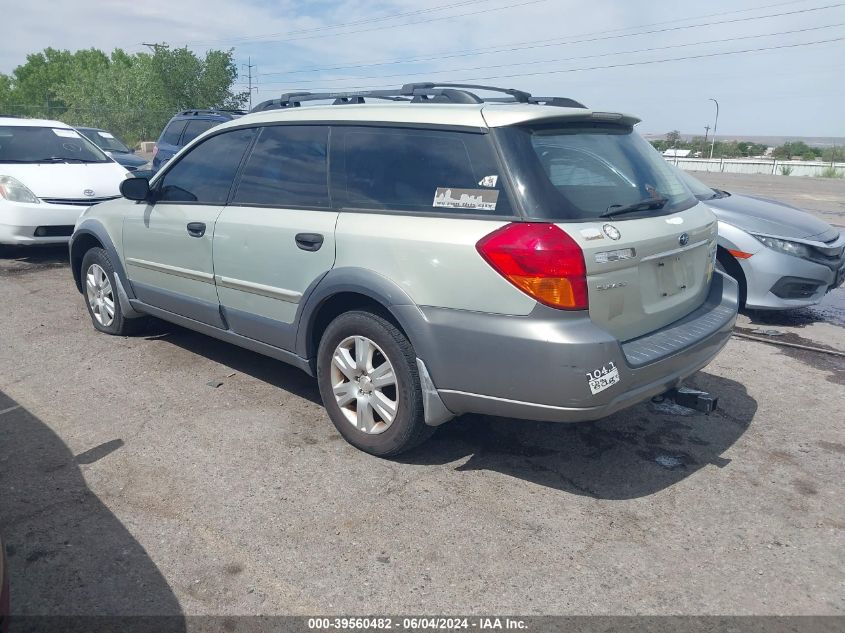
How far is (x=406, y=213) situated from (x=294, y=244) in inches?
30.8

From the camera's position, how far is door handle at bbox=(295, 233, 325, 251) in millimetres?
3910

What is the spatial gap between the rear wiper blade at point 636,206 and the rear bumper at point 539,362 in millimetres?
→ 589

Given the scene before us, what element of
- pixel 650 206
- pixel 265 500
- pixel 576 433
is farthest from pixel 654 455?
pixel 265 500

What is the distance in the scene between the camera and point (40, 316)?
6582 millimetres

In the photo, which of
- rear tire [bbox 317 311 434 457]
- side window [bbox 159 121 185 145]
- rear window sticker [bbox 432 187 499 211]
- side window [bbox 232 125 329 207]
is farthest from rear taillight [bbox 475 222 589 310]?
side window [bbox 159 121 185 145]

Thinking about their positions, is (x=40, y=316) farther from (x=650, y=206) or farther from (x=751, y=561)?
(x=751, y=561)

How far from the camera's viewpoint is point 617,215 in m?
3.43

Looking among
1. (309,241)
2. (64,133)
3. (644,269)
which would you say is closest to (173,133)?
(64,133)

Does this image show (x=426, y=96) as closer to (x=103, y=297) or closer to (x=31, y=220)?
(x=103, y=297)

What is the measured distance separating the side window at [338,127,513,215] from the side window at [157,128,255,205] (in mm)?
978

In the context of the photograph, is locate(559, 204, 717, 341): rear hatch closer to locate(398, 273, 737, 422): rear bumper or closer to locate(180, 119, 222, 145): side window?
locate(398, 273, 737, 422): rear bumper

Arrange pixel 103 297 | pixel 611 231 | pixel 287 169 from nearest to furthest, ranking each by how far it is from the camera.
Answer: pixel 611 231, pixel 287 169, pixel 103 297

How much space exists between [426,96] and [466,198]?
1006mm

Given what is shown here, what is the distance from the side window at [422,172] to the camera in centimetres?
337
